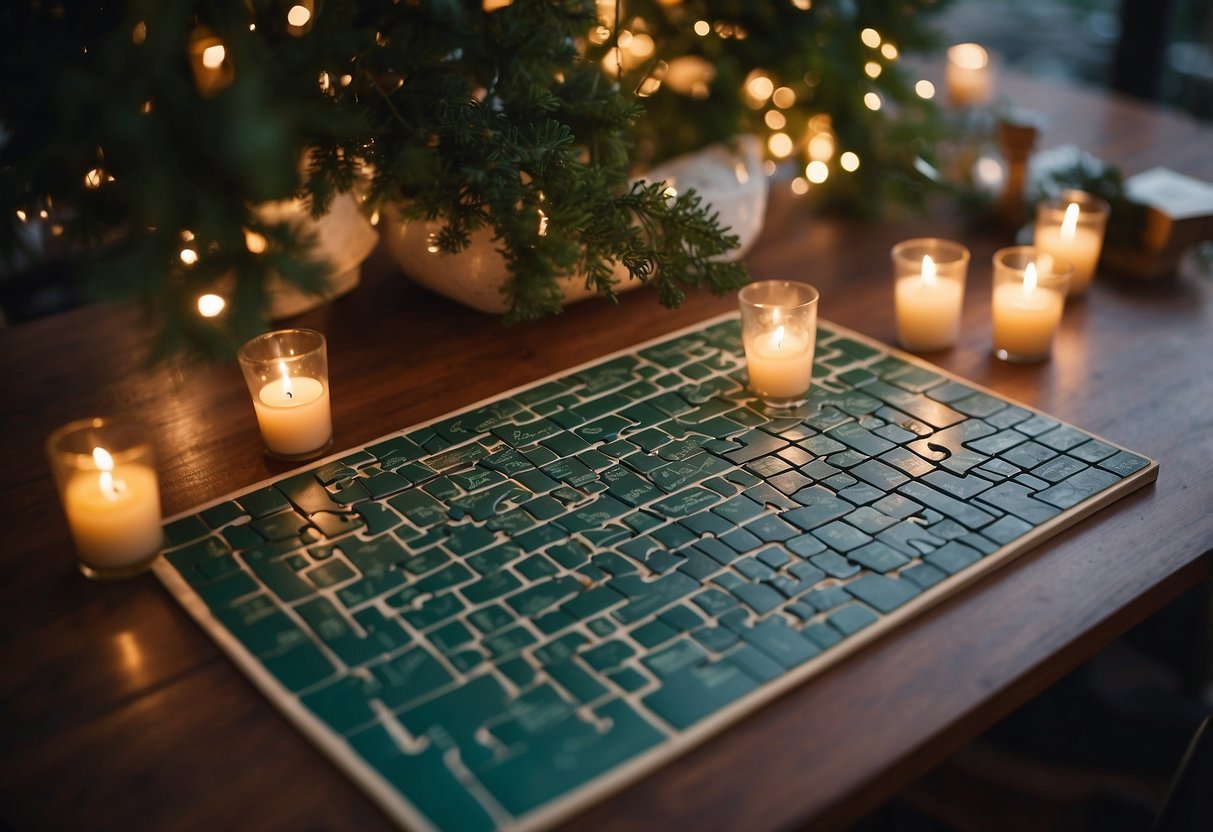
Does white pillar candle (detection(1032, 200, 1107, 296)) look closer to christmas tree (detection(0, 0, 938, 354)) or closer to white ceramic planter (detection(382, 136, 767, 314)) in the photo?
christmas tree (detection(0, 0, 938, 354))

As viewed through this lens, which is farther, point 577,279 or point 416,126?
point 577,279

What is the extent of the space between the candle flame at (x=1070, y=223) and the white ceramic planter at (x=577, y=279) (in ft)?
1.41

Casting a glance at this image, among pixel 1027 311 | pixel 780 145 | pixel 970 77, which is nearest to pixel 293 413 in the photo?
pixel 1027 311

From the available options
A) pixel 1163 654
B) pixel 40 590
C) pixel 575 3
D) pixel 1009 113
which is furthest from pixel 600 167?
pixel 1163 654

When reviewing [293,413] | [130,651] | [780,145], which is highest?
[780,145]

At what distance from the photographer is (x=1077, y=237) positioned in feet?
5.19

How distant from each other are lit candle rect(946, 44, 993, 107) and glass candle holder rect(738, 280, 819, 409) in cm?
129

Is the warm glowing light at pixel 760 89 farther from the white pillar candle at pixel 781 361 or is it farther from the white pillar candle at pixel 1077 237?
the white pillar candle at pixel 781 361

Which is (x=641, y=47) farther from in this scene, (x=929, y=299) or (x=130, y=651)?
→ (x=130, y=651)

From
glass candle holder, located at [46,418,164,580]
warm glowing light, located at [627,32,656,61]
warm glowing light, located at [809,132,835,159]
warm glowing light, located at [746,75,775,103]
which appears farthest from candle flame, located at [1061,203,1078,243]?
glass candle holder, located at [46,418,164,580]

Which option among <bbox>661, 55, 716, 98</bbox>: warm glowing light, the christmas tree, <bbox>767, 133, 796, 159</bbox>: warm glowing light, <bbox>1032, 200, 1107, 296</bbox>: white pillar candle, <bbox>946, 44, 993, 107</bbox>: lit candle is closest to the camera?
the christmas tree

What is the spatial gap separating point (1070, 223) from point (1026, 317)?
0.92 feet

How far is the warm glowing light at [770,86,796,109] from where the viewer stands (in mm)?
1826

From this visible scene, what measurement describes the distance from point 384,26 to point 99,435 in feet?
1.73
